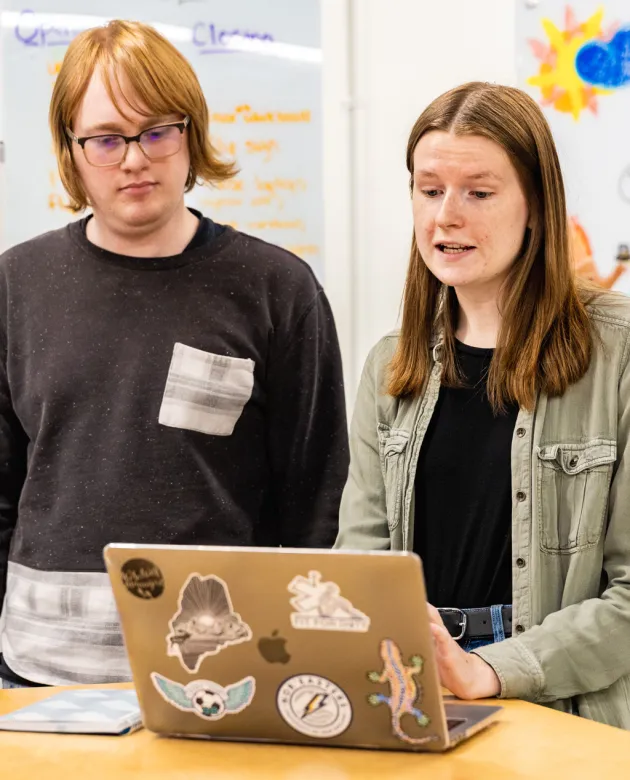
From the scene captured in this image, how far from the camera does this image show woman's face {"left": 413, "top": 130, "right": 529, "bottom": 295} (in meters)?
1.63

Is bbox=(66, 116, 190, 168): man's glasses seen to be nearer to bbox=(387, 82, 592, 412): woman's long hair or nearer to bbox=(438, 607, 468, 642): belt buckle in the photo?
bbox=(387, 82, 592, 412): woman's long hair

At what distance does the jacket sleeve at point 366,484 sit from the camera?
1746 millimetres

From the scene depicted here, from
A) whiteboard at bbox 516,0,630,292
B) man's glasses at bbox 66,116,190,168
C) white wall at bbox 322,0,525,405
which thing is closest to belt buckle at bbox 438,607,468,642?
man's glasses at bbox 66,116,190,168

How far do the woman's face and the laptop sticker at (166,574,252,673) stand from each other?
67 cm

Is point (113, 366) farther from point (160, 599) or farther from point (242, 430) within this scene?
point (160, 599)

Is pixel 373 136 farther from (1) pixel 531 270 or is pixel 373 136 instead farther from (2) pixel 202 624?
(2) pixel 202 624

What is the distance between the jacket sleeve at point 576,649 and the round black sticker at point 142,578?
0.47 m

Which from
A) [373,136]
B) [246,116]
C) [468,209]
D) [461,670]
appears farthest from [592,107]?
[461,670]

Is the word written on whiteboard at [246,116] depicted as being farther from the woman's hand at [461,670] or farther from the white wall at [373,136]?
the woman's hand at [461,670]

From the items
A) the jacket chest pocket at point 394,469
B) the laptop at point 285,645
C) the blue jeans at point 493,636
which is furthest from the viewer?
the jacket chest pocket at point 394,469

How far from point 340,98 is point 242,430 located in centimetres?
132

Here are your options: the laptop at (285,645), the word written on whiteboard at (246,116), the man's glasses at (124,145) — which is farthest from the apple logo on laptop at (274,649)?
the word written on whiteboard at (246,116)

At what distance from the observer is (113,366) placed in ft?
6.66

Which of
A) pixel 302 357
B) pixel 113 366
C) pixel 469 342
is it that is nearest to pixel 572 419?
pixel 469 342
